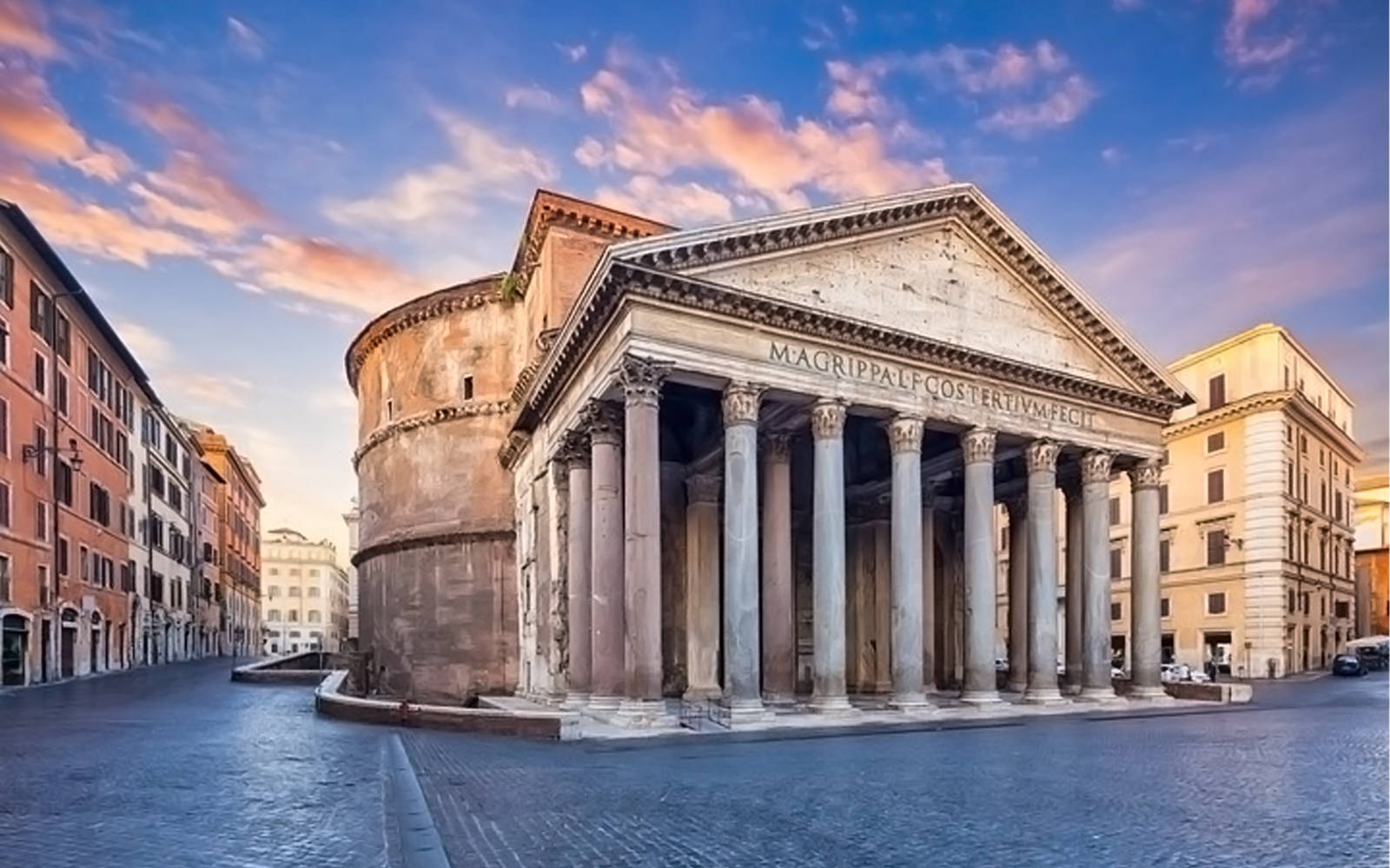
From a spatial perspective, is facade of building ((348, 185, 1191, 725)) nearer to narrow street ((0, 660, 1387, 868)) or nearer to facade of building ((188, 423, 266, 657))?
narrow street ((0, 660, 1387, 868))

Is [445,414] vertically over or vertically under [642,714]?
over

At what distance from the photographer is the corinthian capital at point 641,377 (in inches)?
684

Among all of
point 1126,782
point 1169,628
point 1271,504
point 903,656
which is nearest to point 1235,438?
point 1271,504

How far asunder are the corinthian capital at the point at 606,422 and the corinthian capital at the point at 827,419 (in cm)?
369

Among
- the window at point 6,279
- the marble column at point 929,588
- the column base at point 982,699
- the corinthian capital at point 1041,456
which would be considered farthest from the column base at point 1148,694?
the window at point 6,279

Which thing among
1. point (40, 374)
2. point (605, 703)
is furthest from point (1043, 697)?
point (40, 374)

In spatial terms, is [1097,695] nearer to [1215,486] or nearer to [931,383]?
[931,383]

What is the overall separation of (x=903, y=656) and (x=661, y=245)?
9.07 m

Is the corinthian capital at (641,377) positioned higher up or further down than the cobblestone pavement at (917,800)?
higher up

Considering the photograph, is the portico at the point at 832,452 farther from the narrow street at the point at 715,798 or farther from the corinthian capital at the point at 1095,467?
the narrow street at the point at 715,798

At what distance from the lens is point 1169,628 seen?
44.2 meters

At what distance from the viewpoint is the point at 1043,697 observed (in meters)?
22.2

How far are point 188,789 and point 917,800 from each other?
760 centimetres

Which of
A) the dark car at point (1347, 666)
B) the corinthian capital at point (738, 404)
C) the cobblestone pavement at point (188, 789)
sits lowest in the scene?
the dark car at point (1347, 666)
